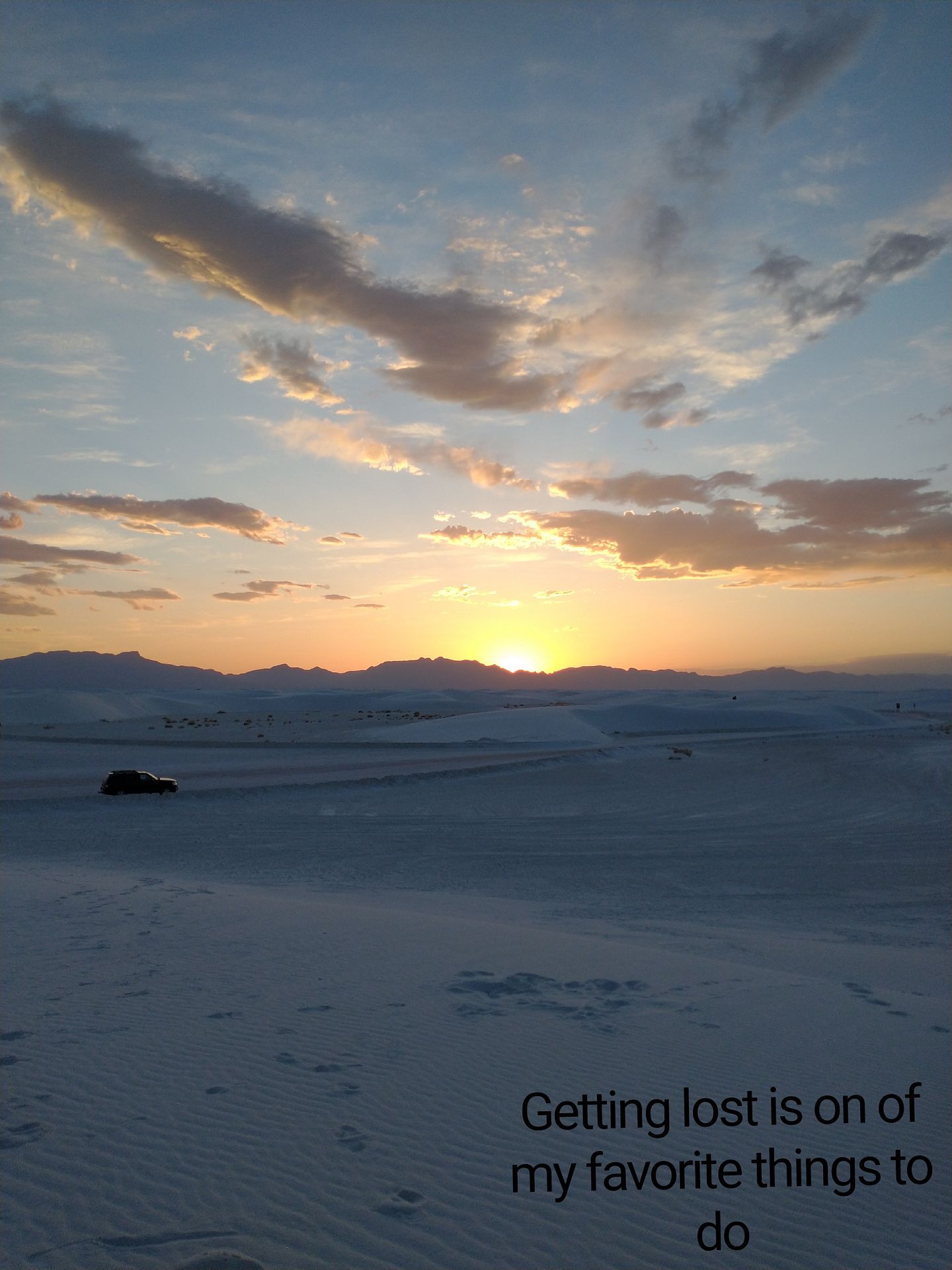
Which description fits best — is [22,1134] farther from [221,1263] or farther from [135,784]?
[135,784]

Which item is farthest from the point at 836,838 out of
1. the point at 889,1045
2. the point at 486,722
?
the point at 486,722

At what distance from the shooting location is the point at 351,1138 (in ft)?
17.3

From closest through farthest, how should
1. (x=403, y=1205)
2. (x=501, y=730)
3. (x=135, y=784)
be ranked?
1. (x=403, y=1205)
2. (x=135, y=784)
3. (x=501, y=730)

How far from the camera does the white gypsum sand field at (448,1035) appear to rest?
452 centimetres

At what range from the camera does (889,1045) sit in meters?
7.39

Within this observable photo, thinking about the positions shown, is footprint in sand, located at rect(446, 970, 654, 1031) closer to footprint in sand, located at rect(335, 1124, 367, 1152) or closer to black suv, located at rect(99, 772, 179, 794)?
footprint in sand, located at rect(335, 1124, 367, 1152)

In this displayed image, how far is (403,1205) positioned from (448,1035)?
257 centimetres

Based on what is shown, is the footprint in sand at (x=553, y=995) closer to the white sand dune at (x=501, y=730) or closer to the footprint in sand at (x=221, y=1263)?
the footprint in sand at (x=221, y=1263)

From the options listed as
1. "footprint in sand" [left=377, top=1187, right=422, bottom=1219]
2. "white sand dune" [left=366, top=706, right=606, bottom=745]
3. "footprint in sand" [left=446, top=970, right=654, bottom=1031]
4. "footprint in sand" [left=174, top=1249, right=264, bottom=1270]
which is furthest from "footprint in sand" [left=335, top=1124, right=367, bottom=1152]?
"white sand dune" [left=366, top=706, right=606, bottom=745]

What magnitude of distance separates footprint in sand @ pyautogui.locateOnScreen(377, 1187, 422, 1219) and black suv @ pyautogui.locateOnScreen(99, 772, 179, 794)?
2602 centimetres

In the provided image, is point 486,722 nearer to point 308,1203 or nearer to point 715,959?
point 715,959

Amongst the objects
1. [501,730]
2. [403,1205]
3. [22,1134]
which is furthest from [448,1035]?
[501,730]

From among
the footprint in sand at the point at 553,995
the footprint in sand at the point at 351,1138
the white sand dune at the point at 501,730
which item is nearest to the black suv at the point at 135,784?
the footprint in sand at the point at 553,995

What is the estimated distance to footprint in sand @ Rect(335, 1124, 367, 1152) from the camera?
5.17m
